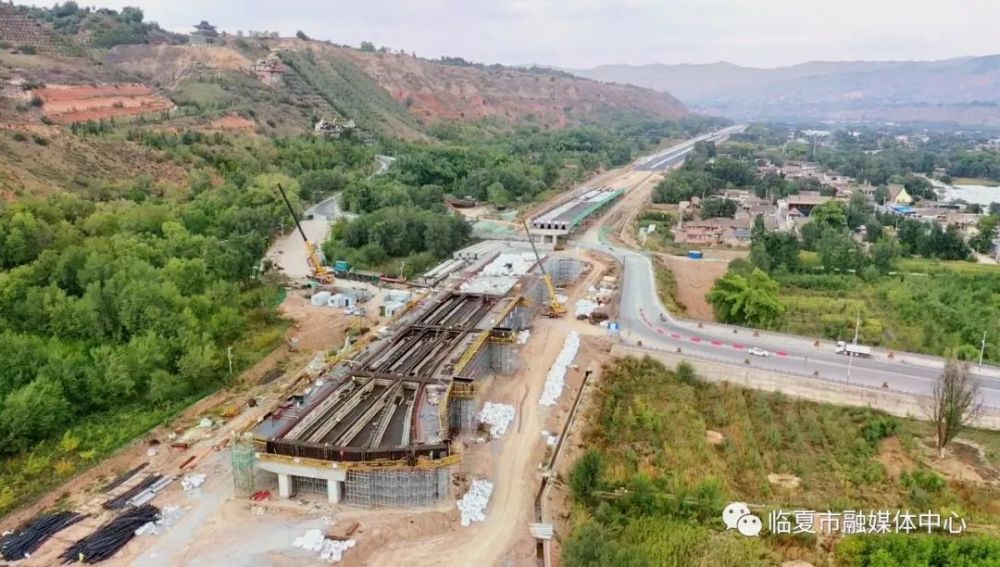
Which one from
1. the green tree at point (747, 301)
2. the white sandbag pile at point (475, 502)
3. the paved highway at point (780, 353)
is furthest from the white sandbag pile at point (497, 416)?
the green tree at point (747, 301)

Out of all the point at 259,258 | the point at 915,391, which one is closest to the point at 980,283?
the point at 915,391

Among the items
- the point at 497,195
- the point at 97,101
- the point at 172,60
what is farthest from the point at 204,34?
the point at 497,195

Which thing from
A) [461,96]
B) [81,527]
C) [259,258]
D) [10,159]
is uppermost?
[461,96]

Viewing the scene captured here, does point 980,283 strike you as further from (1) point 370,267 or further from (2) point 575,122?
(2) point 575,122

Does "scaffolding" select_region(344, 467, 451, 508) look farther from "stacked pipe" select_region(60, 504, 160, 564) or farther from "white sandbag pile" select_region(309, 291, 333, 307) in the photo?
"white sandbag pile" select_region(309, 291, 333, 307)

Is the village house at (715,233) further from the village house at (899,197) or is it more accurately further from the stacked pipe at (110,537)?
the stacked pipe at (110,537)

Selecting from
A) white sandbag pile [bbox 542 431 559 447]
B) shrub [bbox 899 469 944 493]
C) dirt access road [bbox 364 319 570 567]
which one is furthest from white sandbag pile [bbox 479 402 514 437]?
shrub [bbox 899 469 944 493]

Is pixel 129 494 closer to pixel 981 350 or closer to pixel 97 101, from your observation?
pixel 981 350
